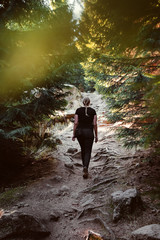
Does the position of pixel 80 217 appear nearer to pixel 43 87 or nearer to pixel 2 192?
pixel 2 192

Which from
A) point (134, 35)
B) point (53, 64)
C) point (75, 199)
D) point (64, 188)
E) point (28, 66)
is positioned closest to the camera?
point (134, 35)

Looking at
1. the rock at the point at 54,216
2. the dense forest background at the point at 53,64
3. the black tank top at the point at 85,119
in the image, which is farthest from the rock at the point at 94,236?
the black tank top at the point at 85,119

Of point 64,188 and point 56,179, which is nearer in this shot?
point 64,188

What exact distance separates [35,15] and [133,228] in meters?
7.63

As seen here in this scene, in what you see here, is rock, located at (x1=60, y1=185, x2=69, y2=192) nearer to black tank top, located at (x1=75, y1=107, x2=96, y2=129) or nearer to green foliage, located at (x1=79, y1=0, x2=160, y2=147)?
black tank top, located at (x1=75, y1=107, x2=96, y2=129)

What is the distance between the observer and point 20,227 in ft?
7.35

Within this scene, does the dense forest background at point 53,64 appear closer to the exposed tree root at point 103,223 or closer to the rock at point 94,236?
the exposed tree root at point 103,223

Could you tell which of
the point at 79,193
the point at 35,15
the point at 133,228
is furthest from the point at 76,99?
the point at 133,228

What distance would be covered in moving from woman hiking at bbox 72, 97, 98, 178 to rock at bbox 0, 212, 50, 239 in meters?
2.63

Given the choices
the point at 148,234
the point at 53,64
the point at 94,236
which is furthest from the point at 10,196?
the point at 53,64

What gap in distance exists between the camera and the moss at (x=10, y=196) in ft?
10.8

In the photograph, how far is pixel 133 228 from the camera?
2311mm

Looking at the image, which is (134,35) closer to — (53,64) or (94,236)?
(53,64)

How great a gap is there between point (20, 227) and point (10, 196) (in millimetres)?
1548
